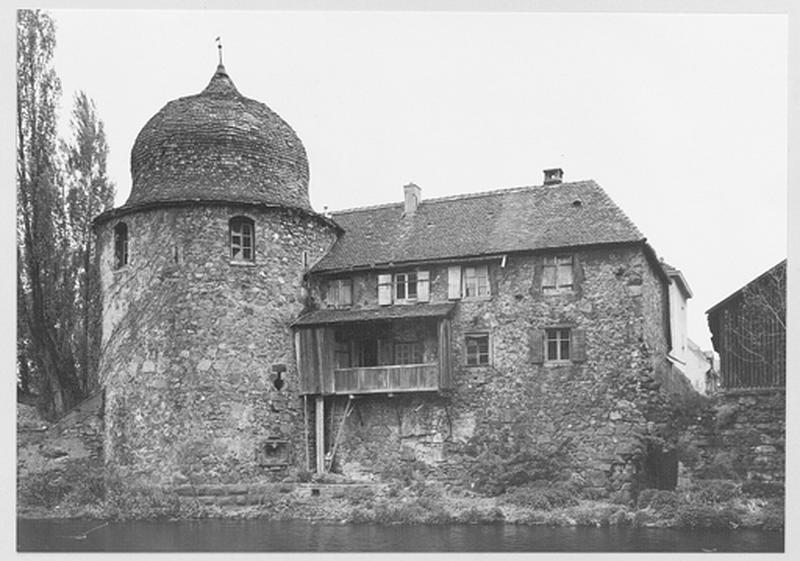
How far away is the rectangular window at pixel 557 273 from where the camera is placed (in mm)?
30188

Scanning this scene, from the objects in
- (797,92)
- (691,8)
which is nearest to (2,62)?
(691,8)

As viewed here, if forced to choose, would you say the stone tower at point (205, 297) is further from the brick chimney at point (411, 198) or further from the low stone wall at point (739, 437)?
the low stone wall at point (739, 437)

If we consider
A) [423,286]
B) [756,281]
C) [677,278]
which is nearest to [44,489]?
[423,286]

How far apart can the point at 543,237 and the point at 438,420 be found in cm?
540

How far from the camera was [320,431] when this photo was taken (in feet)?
102

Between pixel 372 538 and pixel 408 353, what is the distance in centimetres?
849

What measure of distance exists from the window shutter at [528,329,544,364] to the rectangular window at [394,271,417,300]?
3.33 meters

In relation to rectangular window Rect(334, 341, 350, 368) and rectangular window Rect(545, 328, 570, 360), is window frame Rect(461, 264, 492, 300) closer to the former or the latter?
rectangular window Rect(545, 328, 570, 360)

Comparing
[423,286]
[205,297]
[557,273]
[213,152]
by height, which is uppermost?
[213,152]

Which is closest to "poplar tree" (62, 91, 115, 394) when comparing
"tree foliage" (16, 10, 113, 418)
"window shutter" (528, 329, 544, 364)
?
"tree foliage" (16, 10, 113, 418)

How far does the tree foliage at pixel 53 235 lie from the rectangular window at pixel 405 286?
807 cm

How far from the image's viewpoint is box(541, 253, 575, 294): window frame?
98.9 ft

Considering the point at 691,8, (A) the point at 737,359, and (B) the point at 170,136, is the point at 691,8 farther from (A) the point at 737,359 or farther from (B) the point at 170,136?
(B) the point at 170,136

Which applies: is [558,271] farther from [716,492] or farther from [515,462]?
[716,492]
